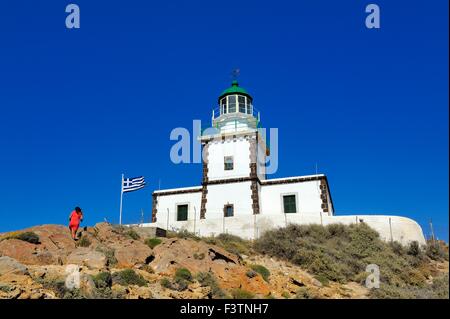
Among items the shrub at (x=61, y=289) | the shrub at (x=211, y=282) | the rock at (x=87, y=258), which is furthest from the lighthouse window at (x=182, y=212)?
the shrub at (x=61, y=289)

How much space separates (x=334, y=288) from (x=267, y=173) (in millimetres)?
16827

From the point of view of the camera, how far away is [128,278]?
551 inches

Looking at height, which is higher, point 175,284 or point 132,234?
point 132,234

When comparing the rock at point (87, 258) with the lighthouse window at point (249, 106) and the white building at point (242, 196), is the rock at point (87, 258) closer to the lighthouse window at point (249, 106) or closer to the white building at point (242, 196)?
the white building at point (242, 196)

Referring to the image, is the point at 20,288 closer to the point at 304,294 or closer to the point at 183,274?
the point at 183,274

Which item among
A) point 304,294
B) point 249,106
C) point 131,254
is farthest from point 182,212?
point 304,294

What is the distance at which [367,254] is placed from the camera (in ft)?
76.5

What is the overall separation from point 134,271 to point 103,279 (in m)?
1.80

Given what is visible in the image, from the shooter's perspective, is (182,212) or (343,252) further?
(182,212)

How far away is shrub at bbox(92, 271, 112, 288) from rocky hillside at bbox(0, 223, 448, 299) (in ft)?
0.07

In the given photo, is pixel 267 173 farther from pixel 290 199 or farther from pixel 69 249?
pixel 69 249

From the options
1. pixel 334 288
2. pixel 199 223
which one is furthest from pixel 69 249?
pixel 199 223

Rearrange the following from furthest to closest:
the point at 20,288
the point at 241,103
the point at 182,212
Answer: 1. the point at 241,103
2. the point at 182,212
3. the point at 20,288

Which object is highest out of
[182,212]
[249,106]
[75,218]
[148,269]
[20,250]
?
[249,106]
